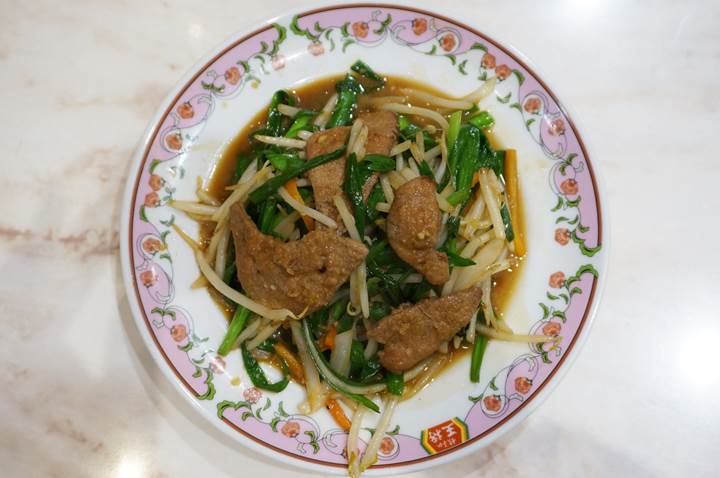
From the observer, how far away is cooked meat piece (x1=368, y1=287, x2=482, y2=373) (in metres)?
2.42

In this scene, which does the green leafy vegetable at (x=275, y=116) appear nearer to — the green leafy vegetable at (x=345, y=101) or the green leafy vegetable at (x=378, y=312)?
the green leafy vegetable at (x=345, y=101)

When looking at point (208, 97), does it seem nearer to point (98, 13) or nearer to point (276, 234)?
point (276, 234)

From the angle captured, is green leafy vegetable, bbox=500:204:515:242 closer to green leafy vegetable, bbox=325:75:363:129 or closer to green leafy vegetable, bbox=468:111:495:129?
green leafy vegetable, bbox=468:111:495:129

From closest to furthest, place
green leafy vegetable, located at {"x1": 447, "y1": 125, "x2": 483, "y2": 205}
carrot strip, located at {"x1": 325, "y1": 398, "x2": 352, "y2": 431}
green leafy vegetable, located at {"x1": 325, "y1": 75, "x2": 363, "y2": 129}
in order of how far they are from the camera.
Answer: carrot strip, located at {"x1": 325, "y1": 398, "x2": 352, "y2": 431}, green leafy vegetable, located at {"x1": 447, "y1": 125, "x2": 483, "y2": 205}, green leafy vegetable, located at {"x1": 325, "y1": 75, "x2": 363, "y2": 129}

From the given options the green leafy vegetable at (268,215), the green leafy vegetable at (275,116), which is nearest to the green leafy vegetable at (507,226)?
the green leafy vegetable at (268,215)

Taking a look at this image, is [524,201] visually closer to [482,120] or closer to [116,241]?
[482,120]

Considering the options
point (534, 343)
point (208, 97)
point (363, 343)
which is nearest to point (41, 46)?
point (208, 97)

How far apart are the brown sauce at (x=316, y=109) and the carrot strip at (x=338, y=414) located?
0.64m

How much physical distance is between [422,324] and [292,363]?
718 millimetres

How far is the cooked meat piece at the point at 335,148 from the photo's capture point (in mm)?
2436

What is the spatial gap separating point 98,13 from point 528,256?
3216 mm

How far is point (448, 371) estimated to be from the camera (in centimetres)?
258

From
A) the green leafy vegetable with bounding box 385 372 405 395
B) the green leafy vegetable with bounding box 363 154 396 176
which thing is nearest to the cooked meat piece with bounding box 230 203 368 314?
the green leafy vegetable with bounding box 363 154 396 176

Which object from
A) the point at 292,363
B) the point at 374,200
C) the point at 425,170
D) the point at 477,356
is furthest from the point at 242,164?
the point at 477,356
